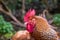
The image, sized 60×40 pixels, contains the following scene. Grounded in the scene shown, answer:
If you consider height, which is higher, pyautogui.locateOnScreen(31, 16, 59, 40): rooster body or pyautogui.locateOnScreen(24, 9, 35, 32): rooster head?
pyautogui.locateOnScreen(24, 9, 35, 32): rooster head

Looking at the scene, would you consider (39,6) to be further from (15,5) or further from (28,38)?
(28,38)

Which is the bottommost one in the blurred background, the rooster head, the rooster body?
the blurred background

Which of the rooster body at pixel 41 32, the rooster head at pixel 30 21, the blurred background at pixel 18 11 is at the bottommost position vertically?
the blurred background at pixel 18 11

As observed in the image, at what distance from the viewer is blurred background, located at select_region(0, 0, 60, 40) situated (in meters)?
4.90

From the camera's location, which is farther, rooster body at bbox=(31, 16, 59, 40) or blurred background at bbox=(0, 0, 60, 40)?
blurred background at bbox=(0, 0, 60, 40)

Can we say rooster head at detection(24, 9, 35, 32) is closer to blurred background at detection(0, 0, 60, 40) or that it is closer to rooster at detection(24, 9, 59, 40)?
rooster at detection(24, 9, 59, 40)

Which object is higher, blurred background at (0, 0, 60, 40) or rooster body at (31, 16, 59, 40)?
rooster body at (31, 16, 59, 40)

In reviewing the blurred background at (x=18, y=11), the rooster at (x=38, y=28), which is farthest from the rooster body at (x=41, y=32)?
the blurred background at (x=18, y=11)

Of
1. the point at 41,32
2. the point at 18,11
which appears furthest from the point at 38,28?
the point at 18,11

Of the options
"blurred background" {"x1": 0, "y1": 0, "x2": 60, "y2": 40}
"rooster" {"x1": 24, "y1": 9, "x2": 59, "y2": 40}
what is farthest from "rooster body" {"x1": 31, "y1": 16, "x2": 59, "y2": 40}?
"blurred background" {"x1": 0, "y1": 0, "x2": 60, "y2": 40}

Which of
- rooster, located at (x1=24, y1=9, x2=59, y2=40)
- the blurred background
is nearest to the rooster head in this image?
rooster, located at (x1=24, y1=9, x2=59, y2=40)

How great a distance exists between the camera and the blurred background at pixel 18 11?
16.1 ft

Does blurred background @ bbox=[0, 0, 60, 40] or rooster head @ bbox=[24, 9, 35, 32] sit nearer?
rooster head @ bbox=[24, 9, 35, 32]

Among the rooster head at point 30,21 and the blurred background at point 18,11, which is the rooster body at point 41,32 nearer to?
the rooster head at point 30,21
